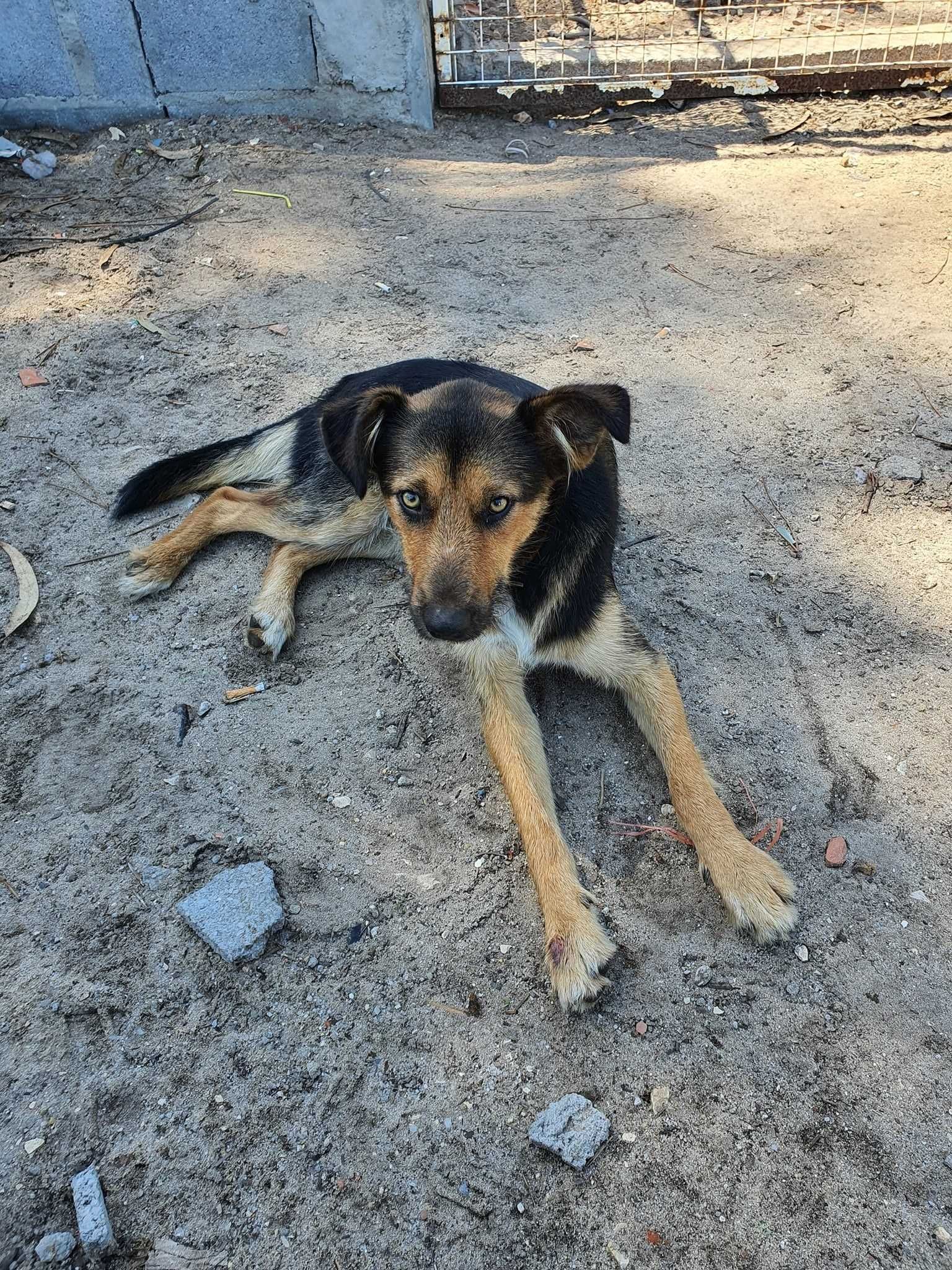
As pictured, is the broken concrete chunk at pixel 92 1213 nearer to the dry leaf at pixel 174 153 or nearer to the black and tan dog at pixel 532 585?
the black and tan dog at pixel 532 585

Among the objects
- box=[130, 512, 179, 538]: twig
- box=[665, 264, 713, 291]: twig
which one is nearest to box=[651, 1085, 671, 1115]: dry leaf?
box=[130, 512, 179, 538]: twig

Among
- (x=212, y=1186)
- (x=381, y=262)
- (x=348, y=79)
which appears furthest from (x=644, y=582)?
(x=348, y=79)

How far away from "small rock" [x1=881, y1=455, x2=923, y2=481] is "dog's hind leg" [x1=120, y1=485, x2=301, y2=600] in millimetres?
2932

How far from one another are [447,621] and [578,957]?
3.65 ft

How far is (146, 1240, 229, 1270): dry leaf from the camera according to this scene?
2135 mm

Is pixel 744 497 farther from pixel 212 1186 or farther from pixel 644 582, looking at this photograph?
pixel 212 1186

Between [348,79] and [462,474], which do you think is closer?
[462,474]

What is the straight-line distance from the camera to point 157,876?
9.75 ft

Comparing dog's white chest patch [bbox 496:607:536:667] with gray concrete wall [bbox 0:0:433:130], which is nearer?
dog's white chest patch [bbox 496:607:536:667]

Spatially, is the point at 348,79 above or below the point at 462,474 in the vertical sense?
above

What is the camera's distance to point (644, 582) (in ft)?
13.3

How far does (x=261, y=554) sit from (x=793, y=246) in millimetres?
4484

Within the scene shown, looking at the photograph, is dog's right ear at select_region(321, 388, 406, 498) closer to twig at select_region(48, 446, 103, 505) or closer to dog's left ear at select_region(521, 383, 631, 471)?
dog's left ear at select_region(521, 383, 631, 471)

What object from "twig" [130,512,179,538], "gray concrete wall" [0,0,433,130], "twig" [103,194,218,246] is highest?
"gray concrete wall" [0,0,433,130]
